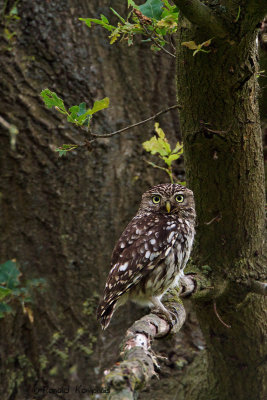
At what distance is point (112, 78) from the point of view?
10.3 ft

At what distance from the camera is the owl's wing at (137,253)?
2.07m

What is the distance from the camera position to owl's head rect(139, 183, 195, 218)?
90.4 inches

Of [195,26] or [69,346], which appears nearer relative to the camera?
[195,26]

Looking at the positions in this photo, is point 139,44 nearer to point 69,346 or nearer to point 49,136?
point 49,136

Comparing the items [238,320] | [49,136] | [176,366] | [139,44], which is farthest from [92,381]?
[139,44]

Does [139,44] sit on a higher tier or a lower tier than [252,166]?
higher

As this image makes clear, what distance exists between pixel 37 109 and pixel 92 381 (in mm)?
1722

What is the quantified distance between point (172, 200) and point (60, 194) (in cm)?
95

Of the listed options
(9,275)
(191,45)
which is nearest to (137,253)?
(9,275)

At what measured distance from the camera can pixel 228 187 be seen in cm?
200

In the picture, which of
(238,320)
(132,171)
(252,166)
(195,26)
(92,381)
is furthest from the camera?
(132,171)

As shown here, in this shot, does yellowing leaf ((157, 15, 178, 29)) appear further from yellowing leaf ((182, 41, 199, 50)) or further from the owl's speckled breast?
the owl's speckled breast

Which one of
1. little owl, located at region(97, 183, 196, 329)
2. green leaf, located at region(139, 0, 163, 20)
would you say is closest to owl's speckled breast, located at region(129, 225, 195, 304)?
little owl, located at region(97, 183, 196, 329)

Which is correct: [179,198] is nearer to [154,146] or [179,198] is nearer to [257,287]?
[154,146]
